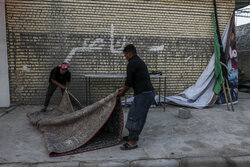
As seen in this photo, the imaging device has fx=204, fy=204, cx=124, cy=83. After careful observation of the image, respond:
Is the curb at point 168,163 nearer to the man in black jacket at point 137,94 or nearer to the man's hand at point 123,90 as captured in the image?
the man in black jacket at point 137,94

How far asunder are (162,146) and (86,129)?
1.51 metres

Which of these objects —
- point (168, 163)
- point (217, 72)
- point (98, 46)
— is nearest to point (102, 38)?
point (98, 46)

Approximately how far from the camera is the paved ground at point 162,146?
128 inches

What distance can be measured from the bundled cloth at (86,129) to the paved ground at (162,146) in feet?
0.56

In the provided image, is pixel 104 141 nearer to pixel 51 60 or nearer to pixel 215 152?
pixel 215 152

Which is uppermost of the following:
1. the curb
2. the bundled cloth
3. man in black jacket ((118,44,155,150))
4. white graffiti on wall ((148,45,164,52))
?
white graffiti on wall ((148,45,164,52))

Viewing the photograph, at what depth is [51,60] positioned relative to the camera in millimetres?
6980

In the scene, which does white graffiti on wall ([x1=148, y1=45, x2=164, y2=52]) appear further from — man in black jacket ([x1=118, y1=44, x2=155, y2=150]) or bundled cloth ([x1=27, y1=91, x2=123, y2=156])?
bundled cloth ([x1=27, y1=91, x2=123, y2=156])

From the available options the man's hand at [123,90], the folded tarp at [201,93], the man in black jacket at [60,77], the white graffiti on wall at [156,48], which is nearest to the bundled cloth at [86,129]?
the man's hand at [123,90]

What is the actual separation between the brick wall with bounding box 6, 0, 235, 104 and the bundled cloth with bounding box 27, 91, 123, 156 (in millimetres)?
2981

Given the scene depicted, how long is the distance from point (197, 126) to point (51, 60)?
5.08 meters

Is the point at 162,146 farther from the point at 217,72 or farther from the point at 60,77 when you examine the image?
the point at 217,72

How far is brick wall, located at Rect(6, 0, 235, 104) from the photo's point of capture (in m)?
6.79

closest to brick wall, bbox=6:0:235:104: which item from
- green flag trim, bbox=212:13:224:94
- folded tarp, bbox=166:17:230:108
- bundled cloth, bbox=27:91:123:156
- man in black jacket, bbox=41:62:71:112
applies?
folded tarp, bbox=166:17:230:108
